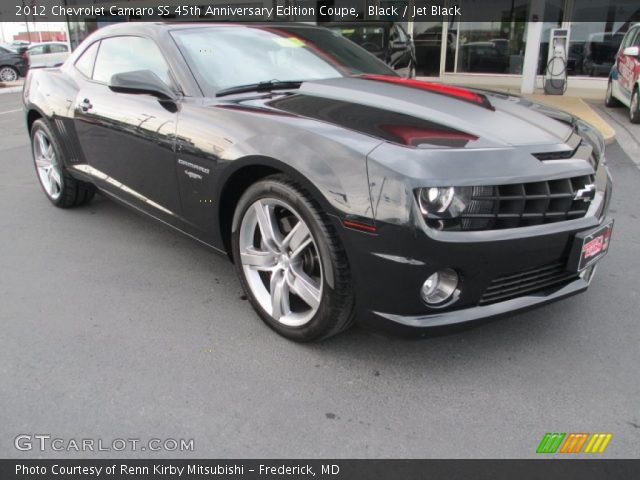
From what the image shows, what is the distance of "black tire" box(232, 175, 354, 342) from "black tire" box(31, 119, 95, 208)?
2343mm

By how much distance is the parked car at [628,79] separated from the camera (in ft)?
28.5

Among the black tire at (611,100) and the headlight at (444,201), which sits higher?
the headlight at (444,201)

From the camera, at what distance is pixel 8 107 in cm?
1377

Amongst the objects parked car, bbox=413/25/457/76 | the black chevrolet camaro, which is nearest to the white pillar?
parked car, bbox=413/25/457/76

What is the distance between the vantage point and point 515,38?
13219 millimetres

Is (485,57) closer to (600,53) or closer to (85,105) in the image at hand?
(600,53)

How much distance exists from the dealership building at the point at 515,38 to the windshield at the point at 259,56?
24.1 ft

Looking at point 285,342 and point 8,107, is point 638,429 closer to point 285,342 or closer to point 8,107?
point 285,342

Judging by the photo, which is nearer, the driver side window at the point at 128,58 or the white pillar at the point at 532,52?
the driver side window at the point at 128,58

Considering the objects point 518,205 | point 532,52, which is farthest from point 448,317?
point 532,52

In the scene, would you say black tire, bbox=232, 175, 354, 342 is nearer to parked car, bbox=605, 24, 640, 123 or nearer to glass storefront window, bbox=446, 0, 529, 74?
parked car, bbox=605, 24, 640, 123

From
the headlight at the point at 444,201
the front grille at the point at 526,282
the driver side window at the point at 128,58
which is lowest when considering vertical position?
the front grille at the point at 526,282

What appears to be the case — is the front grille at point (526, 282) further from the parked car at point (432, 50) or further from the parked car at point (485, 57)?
the parked car at point (432, 50)

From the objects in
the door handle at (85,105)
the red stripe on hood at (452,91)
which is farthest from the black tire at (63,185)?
the red stripe on hood at (452,91)
